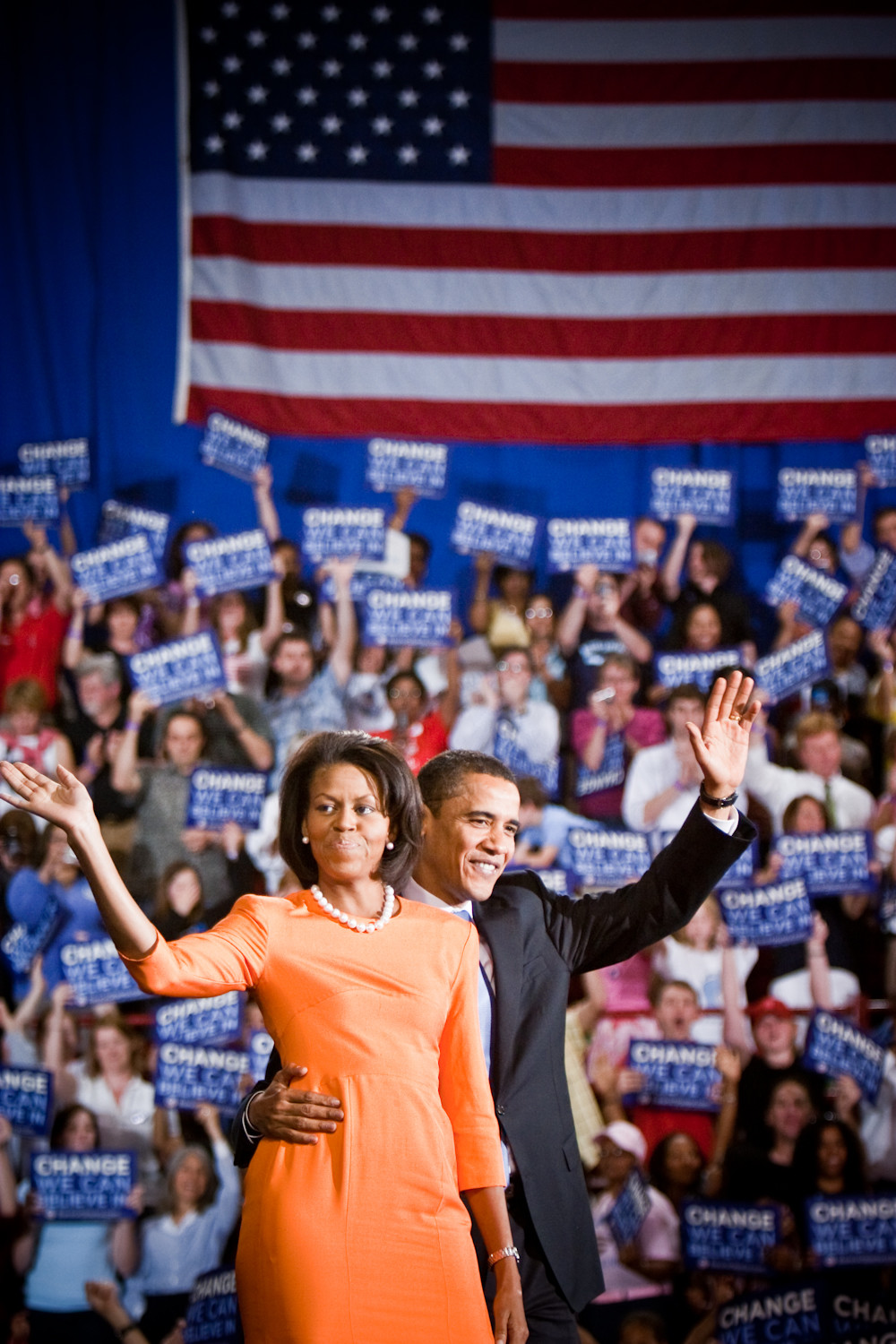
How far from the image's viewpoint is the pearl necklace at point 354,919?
1861 millimetres

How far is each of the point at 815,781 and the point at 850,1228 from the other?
154 cm

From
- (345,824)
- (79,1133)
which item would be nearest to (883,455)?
(79,1133)

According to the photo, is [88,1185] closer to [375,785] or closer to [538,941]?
[538,941]

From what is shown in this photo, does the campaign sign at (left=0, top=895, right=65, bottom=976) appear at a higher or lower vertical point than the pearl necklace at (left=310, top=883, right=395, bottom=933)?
lower

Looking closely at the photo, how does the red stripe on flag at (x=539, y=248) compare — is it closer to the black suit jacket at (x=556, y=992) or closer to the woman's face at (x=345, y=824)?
the black suit jacket at (x=556, y=992)

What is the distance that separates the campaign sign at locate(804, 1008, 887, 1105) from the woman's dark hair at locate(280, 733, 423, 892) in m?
3.06

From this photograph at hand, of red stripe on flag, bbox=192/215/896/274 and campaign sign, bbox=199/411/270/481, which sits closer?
campaign sign, bbox=199/411/270/481

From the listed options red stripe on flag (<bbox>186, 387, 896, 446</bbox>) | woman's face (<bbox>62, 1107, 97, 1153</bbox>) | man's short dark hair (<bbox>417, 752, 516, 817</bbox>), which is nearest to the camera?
man's short dark hair (<bbox>417, 752, 516, 817</bbox>)

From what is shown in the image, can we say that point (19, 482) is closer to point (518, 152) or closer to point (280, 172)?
point (280, 172)

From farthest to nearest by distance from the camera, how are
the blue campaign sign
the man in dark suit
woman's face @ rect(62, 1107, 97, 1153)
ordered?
the blue campaign sign, woman's face @ rect(62, 1107, 97, 1153), the man in dark suit

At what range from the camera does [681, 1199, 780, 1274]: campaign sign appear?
4.34 meters

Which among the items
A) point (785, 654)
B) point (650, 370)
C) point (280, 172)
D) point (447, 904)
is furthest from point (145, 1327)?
point (280, 172)

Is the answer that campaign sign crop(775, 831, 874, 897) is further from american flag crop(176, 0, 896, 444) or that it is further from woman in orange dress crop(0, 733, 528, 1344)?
woman in orange dress crop(0, 733, 528, 1344)

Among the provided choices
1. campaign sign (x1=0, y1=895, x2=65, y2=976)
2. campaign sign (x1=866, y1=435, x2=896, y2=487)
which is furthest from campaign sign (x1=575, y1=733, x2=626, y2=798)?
campaign sign (x1=0, y1=895, x2=65, y2=976)
